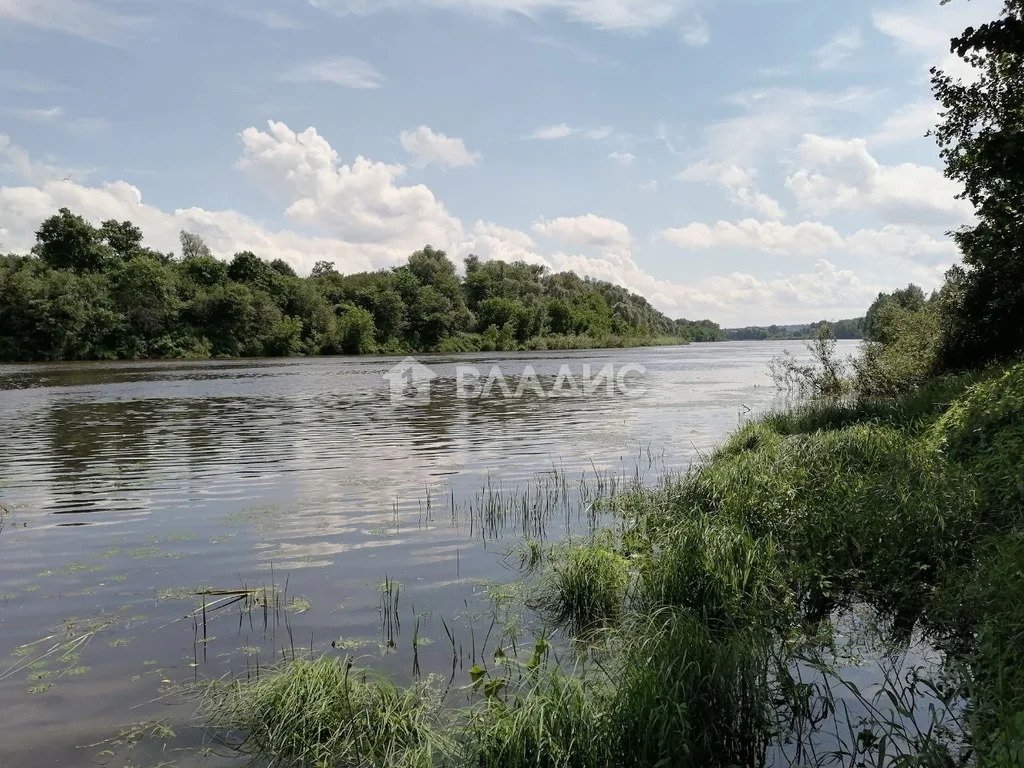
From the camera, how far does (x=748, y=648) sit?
6168mm

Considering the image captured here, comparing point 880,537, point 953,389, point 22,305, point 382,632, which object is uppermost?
point 22,305

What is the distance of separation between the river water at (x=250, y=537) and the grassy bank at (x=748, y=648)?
86 centimetres

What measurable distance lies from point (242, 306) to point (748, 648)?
4031 inches

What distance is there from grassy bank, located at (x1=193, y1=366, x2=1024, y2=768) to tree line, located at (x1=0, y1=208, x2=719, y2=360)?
3468 inches

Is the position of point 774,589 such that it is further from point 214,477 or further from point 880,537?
point 214,477

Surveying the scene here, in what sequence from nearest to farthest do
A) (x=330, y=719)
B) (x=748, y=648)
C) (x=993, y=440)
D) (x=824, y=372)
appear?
1. (x=330, y=719)
2. (x=748, y=648)
3. (x=993, y=440)
4. (x=824, y=372)

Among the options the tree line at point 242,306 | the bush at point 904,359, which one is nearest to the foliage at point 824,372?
the bush at point 904,359

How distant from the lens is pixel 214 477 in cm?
1727

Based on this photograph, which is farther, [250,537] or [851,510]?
[250,537]

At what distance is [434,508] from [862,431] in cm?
821

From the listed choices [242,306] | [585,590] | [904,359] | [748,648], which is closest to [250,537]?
[585,590]

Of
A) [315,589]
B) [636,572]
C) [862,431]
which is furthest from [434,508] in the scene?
[862,431]

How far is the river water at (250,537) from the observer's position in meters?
7.20

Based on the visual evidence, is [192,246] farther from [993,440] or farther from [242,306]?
[993,440]
